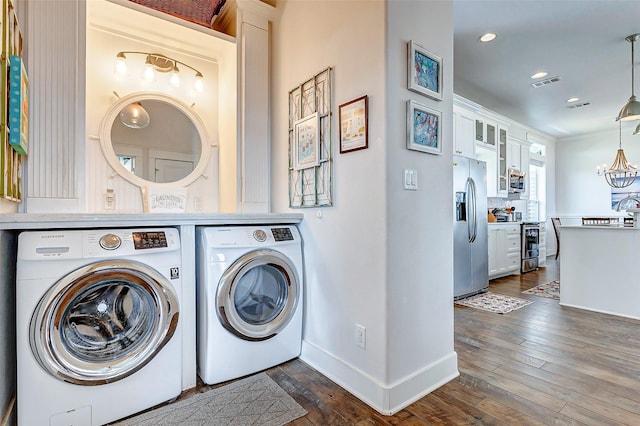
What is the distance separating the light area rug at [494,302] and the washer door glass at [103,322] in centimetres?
308

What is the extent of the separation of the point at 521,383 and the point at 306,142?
78.6 inches

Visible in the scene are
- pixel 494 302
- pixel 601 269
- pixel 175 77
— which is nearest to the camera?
pixel 175 77

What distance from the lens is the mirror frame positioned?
243cm

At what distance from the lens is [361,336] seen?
1781 millimetres

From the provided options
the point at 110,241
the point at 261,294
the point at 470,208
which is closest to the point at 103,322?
the point at 110,241

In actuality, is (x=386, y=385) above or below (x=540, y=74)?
below

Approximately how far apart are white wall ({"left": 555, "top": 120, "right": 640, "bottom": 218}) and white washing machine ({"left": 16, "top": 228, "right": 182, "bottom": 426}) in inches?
341

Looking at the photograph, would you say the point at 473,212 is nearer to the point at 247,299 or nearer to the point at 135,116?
the point at 247,299

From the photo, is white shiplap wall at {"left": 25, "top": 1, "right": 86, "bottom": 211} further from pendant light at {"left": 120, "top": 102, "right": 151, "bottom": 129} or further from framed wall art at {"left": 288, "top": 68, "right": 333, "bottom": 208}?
framed wall art at {"left": 288, "top": 68, "right": 333, "bottom": 208}

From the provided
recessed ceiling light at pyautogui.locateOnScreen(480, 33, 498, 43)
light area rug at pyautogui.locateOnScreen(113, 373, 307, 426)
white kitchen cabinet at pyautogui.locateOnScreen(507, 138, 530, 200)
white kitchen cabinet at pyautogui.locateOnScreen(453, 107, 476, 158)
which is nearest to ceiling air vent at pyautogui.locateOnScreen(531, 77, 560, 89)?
white kitchen cabinet at pyautogui.locateOnScreen(453, 107, 476, 158)

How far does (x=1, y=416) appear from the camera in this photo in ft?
4.54

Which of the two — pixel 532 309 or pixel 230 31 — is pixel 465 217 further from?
pixel 230 31

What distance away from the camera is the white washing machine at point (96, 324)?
4.58ft

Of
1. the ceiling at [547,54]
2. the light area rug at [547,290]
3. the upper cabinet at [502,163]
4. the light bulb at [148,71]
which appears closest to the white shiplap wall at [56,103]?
the light bulb at [148,71]
